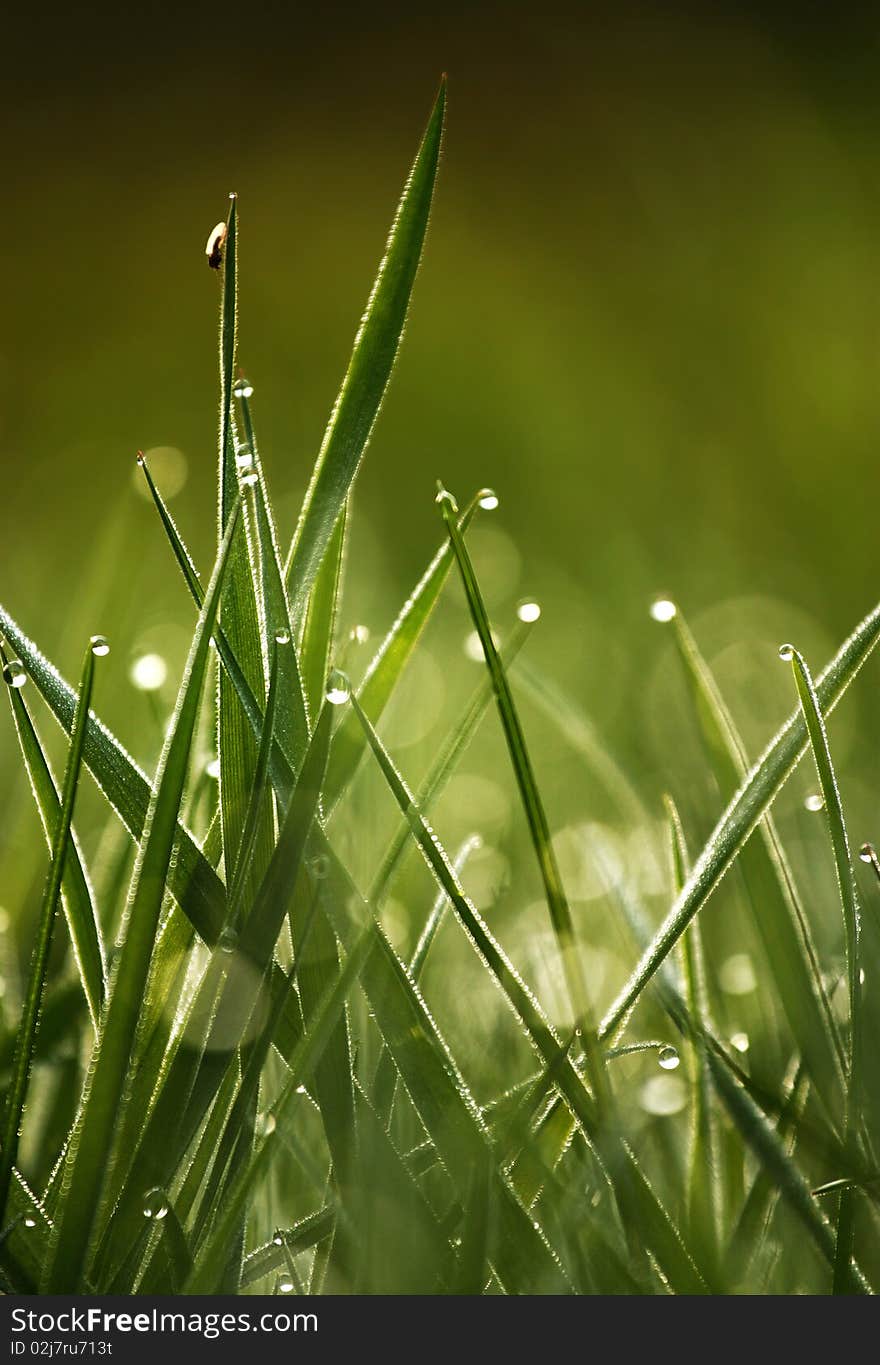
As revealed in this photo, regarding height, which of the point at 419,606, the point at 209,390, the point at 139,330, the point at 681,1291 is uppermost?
the point at 139,330

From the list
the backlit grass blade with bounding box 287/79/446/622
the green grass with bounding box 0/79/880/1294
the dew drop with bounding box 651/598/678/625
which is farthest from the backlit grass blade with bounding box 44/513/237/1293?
the dew drop with bounding box 651/598/678/625

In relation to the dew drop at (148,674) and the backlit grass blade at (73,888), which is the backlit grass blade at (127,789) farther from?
Answer: the dew drop at (148,674)

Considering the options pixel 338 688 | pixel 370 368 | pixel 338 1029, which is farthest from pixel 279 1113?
pixel 370 368

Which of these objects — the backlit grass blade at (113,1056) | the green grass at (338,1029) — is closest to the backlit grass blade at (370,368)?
the green grass at (338,1029)

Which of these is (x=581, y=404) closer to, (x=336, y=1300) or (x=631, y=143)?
(x=631, y=143)

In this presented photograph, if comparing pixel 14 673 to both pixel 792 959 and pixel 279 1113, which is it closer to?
pixel 279 1113

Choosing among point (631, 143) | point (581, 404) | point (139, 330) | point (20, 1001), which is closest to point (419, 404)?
point (581, 404)

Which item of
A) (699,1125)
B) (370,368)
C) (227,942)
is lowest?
(699,1125)
